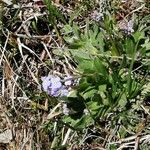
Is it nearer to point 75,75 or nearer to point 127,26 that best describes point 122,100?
point 75,75

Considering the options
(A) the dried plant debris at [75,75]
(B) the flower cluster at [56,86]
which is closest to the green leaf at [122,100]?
(A) the dried plant debris at [75,75]

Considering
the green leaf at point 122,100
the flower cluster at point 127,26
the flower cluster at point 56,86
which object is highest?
the flower cluster at point 127,26

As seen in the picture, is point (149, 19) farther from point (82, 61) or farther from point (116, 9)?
point (82, 61)

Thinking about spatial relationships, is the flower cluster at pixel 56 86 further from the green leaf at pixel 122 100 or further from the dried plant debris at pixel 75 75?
the green leaf at pixel 122 100

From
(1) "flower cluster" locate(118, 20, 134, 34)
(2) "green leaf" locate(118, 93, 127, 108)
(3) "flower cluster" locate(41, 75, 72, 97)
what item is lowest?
(2) "green leaf" locate(118, 93, 127, 108)

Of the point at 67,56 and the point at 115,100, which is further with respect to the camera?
the point at 67,56

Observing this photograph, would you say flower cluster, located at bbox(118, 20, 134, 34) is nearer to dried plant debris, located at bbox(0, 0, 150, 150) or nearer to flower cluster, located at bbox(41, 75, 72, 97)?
dried plant debris, located at bbox(0, 0, 150, 150)

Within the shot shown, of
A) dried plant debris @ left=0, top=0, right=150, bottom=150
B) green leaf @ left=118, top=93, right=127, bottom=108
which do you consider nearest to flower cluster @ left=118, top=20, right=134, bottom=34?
dried plant debris @ left=0, top=0, right=150, bottom=150

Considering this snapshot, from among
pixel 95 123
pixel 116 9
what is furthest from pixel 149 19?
pixel 95 123
